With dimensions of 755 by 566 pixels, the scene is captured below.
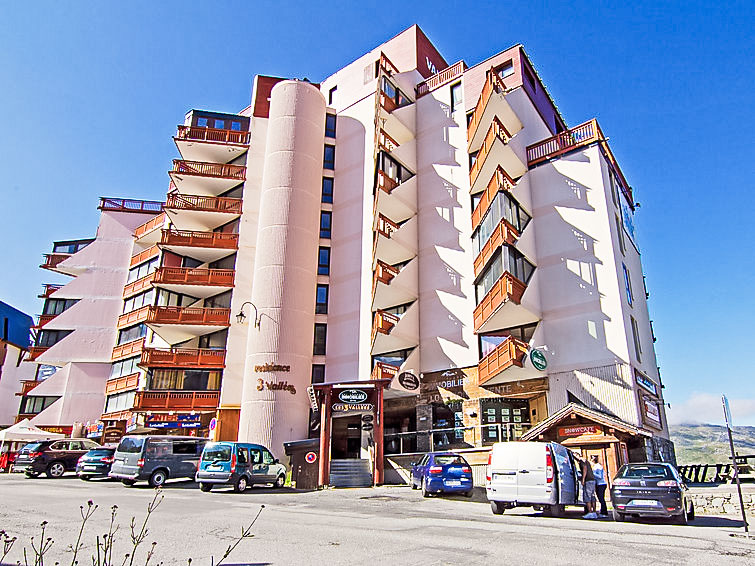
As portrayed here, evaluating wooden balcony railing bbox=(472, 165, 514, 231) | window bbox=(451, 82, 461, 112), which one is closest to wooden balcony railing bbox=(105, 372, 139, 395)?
wooden balcony railing bbox=(472, 165, 514, 231)

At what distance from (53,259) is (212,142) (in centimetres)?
2029

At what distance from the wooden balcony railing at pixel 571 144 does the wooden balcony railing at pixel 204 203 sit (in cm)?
2015

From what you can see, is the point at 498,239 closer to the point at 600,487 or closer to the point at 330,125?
the point at 600,487

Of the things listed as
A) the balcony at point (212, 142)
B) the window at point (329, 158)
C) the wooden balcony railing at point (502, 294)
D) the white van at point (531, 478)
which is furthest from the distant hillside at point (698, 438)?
the white van at point (531, 478)

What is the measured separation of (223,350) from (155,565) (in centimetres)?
2911

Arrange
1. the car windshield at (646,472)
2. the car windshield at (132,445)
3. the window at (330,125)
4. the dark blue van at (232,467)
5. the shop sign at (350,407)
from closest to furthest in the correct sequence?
the car windshield at (646,472) → the dark blue van at (232,467) → the car windshield at (132,445) → the shop sign at (350,407) → the window at (330,125)

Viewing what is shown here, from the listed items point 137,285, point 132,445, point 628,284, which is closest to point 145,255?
point 137,285

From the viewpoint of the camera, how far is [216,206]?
38688mm

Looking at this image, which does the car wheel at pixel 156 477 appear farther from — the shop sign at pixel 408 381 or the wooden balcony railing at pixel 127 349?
the wooden balcony railing at pixel 127 349

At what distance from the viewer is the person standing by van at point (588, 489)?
47.4 ft

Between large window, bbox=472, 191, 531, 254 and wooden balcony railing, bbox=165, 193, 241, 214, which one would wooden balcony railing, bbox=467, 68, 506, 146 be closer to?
large window, bbox=472, 191, 531, 254

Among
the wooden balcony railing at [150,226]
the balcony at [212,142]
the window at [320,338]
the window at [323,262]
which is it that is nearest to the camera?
the window at [320,338]

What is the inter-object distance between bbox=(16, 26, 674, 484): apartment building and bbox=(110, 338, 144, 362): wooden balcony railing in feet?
0.66

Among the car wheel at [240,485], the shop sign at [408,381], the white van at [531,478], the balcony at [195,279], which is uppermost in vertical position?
the balcony at [195,279]
